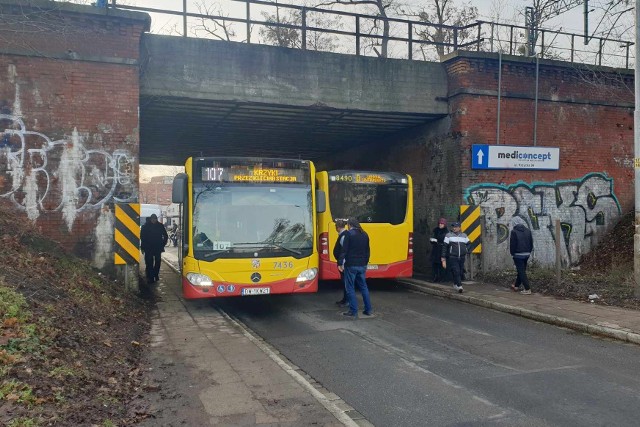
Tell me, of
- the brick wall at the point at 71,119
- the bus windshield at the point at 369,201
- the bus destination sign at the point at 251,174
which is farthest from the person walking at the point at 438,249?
the brick wall at the point at 71,119

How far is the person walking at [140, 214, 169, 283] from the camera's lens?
14.8 metres

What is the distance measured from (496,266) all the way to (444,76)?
5.64 meters

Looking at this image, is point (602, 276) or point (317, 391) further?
point (602, 276)

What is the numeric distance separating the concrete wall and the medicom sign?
1.67 meters

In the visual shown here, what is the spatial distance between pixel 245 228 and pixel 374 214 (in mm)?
4617

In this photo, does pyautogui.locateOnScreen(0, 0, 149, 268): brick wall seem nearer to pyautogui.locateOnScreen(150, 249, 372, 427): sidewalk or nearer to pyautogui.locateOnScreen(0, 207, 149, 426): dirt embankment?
pyautogui.locateOnScreen(0, 207, 149, 426): dirt embankment

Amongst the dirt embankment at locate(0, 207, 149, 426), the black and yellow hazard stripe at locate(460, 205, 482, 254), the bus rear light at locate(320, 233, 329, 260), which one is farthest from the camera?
the black and yellow hazard stripe at locate(460, 205, 482, 254)

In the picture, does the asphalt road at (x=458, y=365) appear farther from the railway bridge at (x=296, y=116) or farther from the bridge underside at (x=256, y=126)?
the bridge underside at (x=256, y=126)

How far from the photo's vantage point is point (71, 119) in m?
11.6

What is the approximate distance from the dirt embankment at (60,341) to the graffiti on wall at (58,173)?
1018 millimetres

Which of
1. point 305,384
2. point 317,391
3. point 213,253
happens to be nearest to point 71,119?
point 213,253

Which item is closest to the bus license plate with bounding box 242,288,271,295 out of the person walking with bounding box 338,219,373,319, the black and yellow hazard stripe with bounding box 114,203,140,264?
the person walking with bounding box 338,219,373,319

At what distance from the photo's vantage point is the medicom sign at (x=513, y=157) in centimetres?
1484

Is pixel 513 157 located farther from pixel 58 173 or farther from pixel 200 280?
pixel 58 173
